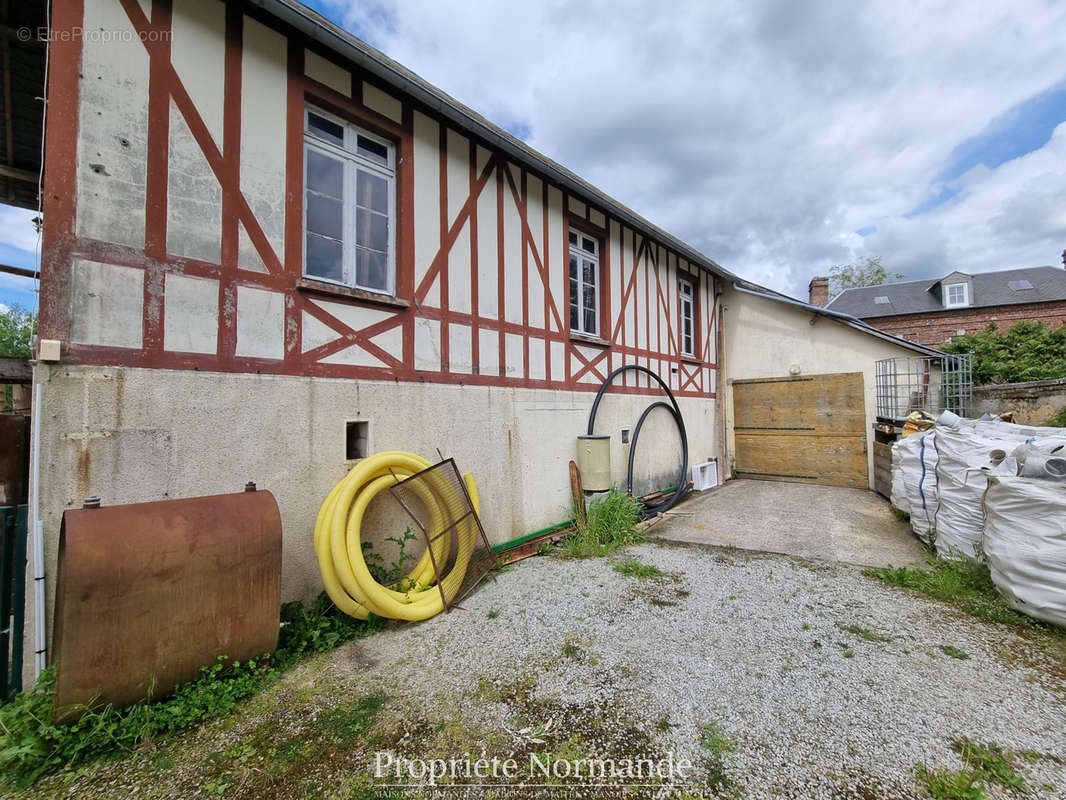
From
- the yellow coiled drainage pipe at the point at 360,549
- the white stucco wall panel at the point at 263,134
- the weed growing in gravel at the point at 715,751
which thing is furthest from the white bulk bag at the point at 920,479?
the white stucco wall panel at the point at 263,134

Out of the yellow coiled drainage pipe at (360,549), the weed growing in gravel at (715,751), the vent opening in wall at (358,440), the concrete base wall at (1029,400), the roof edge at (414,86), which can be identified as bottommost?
the weed growing in gravel at (715,751)

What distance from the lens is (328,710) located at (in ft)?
6.56

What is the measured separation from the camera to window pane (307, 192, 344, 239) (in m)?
3.13

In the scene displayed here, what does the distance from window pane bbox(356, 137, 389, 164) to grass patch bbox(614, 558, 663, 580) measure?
4009mm

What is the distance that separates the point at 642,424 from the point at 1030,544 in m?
4.06

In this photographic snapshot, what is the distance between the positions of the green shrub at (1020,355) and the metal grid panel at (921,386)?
475cm

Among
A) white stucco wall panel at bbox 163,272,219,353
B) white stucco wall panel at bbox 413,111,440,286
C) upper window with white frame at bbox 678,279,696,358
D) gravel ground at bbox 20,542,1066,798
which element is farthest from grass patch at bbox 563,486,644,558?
upper window with white frame at bbox 678,279,696,358

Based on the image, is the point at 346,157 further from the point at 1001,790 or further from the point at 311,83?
the point at 1001,790

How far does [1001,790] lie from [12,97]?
7417 mm

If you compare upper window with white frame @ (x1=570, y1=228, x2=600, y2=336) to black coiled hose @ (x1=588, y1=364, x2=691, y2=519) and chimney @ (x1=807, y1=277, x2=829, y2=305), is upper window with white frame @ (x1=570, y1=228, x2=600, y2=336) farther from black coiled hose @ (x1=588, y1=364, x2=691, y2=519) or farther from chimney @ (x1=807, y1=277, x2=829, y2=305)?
A: chimney @ (x1=807, y1=277, x2=829, y2=305)

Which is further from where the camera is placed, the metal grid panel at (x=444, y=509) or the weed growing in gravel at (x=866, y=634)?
the metal grid panel at (x=444, y=509)

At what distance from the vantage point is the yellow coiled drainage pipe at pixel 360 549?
254 centimetres

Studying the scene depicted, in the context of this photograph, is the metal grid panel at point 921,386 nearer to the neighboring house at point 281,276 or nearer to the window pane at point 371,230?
the neighboring house at point 281,276

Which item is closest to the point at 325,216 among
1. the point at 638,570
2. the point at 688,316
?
the point at 638,570
